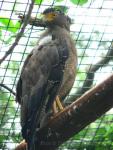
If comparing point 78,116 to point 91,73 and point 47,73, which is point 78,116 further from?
point 91,73

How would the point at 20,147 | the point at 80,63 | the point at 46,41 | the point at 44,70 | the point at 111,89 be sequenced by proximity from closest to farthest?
1. the point at 111,89
2. the point at 20,147
3. the point at 44,70
4. the point at 46,41
5. the point at 80,63

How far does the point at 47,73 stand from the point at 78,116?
2.75ft

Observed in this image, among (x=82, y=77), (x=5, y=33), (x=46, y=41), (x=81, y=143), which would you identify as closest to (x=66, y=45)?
(x=46, y=41)

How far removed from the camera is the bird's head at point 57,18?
453 cm

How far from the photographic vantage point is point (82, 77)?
498 cm

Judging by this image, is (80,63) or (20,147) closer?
(20,147)

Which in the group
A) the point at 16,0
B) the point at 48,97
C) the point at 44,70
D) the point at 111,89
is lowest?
the point at 111,89

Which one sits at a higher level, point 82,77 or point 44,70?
point 82,77

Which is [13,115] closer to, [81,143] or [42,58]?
[81,143]

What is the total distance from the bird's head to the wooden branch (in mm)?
1363

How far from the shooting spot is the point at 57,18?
4672 millimetres

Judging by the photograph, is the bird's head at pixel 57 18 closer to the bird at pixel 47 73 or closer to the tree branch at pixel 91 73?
the bird at pixel 47 73

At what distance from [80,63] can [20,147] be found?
1332 mm

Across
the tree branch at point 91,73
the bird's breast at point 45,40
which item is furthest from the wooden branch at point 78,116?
the tree branch at point 91,73
